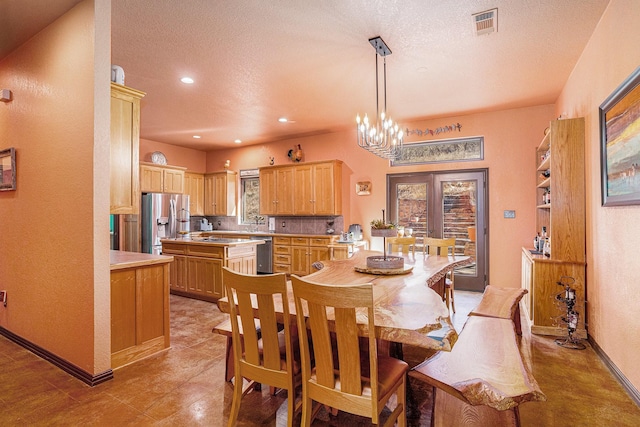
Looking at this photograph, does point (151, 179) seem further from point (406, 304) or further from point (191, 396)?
point (406, 304)

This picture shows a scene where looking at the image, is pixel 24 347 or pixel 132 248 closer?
pixel 24 347

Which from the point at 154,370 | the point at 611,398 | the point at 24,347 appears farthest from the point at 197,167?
the point at 611,398

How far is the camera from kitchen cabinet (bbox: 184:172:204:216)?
759cm

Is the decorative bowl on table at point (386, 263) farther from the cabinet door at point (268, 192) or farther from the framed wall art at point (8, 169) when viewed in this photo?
the cabinet door at point (268, 192)

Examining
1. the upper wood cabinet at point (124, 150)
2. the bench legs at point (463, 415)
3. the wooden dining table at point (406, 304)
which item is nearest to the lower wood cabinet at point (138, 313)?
the upper wood cabinet at point (124, 150)

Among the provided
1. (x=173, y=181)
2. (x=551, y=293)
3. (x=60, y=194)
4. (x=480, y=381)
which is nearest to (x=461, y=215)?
(x=551, y=293)

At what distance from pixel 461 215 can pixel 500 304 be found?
275 centimetres

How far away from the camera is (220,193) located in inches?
305

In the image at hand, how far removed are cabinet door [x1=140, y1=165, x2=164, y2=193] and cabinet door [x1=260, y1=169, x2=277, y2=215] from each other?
196cm

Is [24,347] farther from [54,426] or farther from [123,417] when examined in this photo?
[123,417]

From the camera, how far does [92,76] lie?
2.42 metres

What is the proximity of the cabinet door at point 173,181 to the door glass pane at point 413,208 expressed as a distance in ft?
14.6

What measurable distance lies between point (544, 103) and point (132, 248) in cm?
714

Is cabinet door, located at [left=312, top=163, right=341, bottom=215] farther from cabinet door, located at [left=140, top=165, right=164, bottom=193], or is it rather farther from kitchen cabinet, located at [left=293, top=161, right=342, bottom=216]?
cabinet door, located at [left=140, top=165, right=164, bottom=193]
